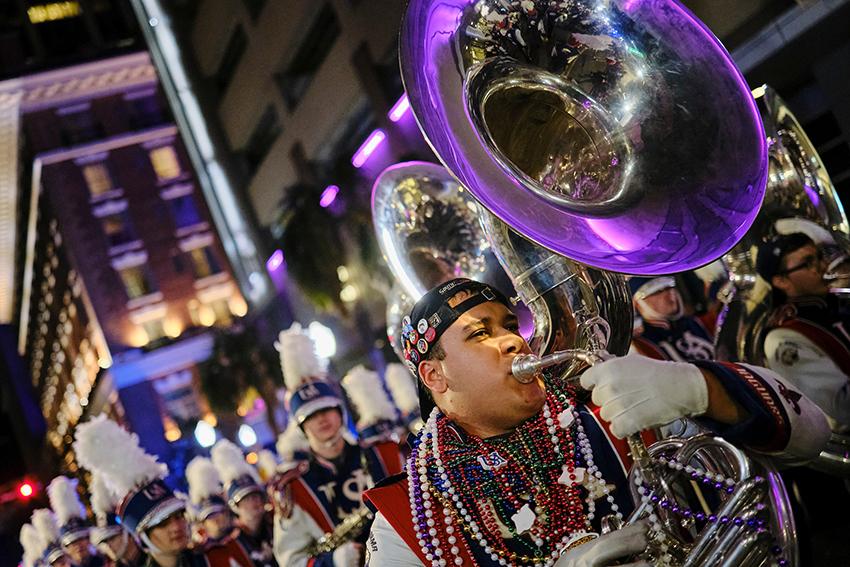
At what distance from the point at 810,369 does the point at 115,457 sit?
464cm

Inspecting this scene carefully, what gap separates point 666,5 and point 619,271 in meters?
0.86

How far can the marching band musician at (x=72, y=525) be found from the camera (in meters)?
8.20

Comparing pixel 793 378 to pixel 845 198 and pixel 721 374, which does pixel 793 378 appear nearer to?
pixel 721 374

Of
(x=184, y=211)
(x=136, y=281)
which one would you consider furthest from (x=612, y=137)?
(x=184, y=211)

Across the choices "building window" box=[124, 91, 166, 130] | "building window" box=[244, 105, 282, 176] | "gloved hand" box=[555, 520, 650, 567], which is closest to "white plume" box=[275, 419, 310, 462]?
"gloved hand" box=[555, 520, 650, 567]

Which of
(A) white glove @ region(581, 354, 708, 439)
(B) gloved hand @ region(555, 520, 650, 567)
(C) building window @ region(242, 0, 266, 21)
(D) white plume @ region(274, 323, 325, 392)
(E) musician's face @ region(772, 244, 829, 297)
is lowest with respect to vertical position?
(B) gloved hand @ region(555, 520, 650, 567)

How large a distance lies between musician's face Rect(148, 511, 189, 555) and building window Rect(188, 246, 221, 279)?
134ft

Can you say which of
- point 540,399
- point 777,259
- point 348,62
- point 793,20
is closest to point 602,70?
point 540,399

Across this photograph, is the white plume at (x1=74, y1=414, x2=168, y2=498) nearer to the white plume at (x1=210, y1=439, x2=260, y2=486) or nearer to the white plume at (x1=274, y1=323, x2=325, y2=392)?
the white plume at (x1=274, y1=323, x2=325, y2=392)

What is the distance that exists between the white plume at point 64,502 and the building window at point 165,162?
39.1 metres

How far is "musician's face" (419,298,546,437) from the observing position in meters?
2.66

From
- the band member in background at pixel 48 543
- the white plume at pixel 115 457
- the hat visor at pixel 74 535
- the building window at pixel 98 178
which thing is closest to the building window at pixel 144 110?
the building window at pixel 98 178

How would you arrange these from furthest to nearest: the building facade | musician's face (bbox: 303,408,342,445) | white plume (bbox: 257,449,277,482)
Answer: the building facade < white plume (bbox: 257,449,277,482) < musician's face (bbox: 303,408,342,445)

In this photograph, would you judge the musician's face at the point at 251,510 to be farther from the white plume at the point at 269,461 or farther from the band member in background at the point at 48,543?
the band member in background at the point at 48,543
